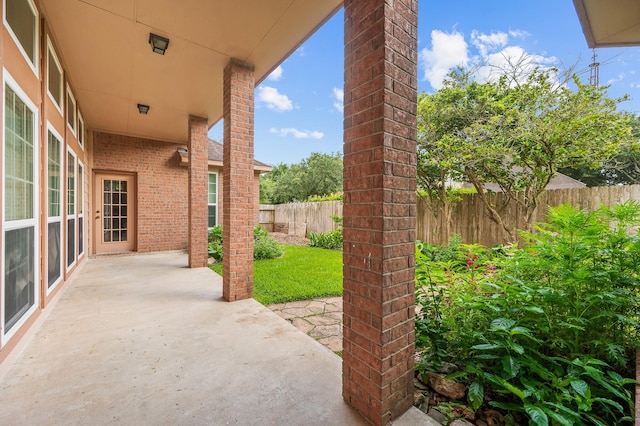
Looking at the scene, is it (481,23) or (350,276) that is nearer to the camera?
(350,276)

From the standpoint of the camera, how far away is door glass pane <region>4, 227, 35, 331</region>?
7.72 feet

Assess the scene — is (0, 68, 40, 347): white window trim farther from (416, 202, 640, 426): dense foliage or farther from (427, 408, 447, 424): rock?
(416, 202, 640, 426): dense foliage

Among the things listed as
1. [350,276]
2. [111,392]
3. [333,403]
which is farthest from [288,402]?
[111,392]

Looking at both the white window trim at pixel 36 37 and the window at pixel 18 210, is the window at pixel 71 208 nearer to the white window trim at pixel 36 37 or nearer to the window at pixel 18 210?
the window at pixel 18 210

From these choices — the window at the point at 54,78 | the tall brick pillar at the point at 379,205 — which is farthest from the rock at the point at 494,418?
the window at the point at 54,78

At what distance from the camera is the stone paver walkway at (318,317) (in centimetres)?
279

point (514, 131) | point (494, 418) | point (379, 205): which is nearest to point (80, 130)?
point (379, 205)

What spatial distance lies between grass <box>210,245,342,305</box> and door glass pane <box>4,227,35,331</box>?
233 centimetres

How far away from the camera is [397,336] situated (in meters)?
1.66

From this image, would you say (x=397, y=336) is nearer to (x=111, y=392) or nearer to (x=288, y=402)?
(x=288, y=402)

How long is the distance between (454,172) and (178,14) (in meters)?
6.00

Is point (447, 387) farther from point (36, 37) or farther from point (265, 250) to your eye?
point (265, 250)

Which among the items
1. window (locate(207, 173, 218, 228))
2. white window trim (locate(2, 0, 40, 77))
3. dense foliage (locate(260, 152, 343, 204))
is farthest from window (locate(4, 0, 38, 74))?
dense foliage (locate(260, 152, 343, 204))

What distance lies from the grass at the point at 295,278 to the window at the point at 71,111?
3.59 m
